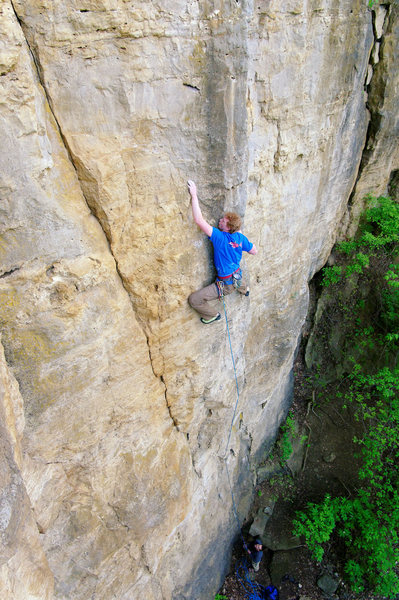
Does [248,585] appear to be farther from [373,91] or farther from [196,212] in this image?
[373,91]

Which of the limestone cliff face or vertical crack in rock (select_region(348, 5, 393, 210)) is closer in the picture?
the limestone cliff face

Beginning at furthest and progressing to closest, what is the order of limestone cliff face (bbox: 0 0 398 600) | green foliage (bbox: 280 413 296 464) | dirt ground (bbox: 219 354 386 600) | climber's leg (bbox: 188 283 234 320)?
green foliage (bbox: 280 413 296 464) < dirt ground (bbox: 219 354 386 600) < climber's leg (bbox: 188 283 234 320) < limestone cliff face (bbox: 0 0 398 600)

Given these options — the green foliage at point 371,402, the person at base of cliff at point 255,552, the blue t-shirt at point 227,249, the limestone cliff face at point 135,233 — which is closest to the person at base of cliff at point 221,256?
the blue t-shirt at point 227,249

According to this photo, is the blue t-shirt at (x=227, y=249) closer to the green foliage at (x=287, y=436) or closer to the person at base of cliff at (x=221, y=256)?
the person at base of cliff at (x=221, y=256)

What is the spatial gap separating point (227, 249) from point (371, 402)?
6.11 metres

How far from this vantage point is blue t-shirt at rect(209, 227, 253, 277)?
4.03 m

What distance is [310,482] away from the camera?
8.31m

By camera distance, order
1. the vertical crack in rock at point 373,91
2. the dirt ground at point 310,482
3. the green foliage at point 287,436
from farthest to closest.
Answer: the green foliage at point 287,436
the dirt ground at point 310,482
the vertical crack in rock at point 373,91

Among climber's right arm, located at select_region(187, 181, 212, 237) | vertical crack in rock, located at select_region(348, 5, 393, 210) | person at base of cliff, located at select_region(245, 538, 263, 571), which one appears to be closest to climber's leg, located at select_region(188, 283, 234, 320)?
climber's right arm, located at select_region(187, 181, 212, 237)

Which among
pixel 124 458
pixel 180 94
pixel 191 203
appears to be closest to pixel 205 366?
pixel 124 458

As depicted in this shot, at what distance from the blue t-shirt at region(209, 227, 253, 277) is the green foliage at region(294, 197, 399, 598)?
4.36 m

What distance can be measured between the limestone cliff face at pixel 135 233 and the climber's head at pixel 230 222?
172 mm

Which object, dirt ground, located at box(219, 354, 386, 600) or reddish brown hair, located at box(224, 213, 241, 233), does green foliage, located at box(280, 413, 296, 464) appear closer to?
dirt ground, located at box(219, 354, 386, 600)

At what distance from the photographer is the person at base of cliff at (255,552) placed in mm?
7320
